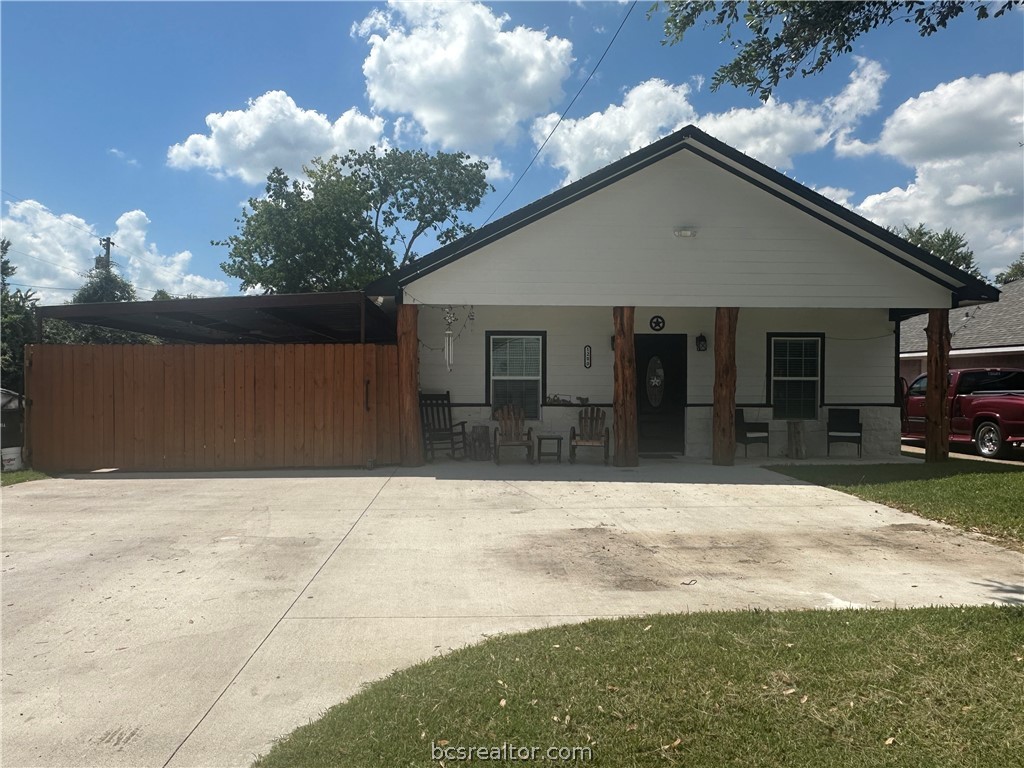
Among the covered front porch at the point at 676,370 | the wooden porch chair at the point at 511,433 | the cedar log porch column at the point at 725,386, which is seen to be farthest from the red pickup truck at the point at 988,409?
the wooden porch chair at the point at 511,433

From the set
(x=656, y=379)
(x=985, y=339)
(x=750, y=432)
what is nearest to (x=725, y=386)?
(x=750, y=432)

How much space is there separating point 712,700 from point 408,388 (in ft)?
27.4

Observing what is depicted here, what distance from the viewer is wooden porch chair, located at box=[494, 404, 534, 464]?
37.0ft

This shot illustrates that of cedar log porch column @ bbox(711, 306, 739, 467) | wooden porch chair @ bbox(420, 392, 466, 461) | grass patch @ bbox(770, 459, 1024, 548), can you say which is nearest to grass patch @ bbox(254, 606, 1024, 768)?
grass patch @ bbox(770, 459, 1024, 548)

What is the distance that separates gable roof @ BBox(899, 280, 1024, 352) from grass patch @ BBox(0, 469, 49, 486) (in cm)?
2054

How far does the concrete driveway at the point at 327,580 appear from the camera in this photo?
321 cm

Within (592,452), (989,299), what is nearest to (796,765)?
(592,452)

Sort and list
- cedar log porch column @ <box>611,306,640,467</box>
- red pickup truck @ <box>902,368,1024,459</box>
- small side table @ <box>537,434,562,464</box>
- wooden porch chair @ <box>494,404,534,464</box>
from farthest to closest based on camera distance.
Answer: red pickup truck @ <box>902,368,1024,459</box>
small side table @ <box>537,434,562,464</box>
wooden porch chair @ <box>494,404,534,464</box>
cedar log porch column @ <box>611,306,640,467</box>

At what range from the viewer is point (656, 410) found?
1282cm

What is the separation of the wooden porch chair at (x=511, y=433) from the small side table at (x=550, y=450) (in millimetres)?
175

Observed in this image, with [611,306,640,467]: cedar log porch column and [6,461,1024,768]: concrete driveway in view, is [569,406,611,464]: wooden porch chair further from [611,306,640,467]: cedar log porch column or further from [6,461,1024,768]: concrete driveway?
[6,461,1024,768]: concrete driveway

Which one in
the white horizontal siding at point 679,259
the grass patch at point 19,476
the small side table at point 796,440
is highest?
the white horizontal siding at point 679,259

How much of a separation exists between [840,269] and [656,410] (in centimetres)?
422

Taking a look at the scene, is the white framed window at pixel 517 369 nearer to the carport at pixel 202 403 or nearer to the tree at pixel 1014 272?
the carport at pixel 202 403
